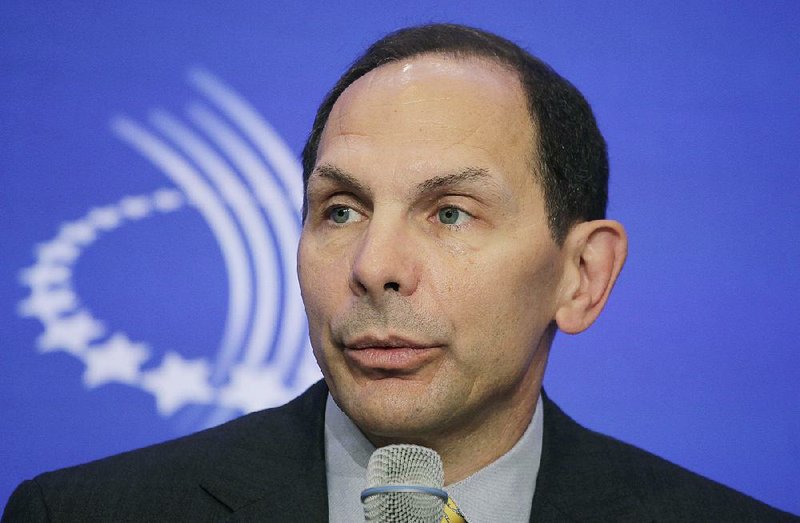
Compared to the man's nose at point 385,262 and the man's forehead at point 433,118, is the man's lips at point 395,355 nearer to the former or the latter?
the man's nose at point 385,262

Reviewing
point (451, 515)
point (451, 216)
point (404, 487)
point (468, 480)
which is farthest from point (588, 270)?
point (404, 487)

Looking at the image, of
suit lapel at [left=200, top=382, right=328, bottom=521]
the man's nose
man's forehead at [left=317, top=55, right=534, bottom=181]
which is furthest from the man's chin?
man's forehead at [left=317, top=55, right=534, bottom=181]

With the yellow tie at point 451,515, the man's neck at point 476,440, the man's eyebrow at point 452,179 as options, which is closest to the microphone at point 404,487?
the yellow tie at point 451,515

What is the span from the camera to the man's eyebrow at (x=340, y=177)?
2.06 m

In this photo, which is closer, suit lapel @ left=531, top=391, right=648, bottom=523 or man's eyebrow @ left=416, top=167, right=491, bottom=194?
man's eyebrow @ left=416, top=167, right=491, bottom=194

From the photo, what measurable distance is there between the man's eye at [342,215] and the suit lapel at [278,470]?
0.50 metres

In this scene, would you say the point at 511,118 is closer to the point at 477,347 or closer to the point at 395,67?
the point at 395,67

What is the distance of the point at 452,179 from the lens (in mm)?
2018

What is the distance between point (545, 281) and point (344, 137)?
526 mm

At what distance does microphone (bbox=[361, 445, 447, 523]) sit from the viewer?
4.85 ft

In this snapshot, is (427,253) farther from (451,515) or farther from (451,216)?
(451,515)

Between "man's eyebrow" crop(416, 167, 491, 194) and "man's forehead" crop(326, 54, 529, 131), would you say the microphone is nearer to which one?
"man's eyebrow" crop(416, 167, 491, 194)

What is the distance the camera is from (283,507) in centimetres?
216

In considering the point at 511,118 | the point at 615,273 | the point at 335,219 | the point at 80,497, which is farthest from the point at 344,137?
the point at 80,497
